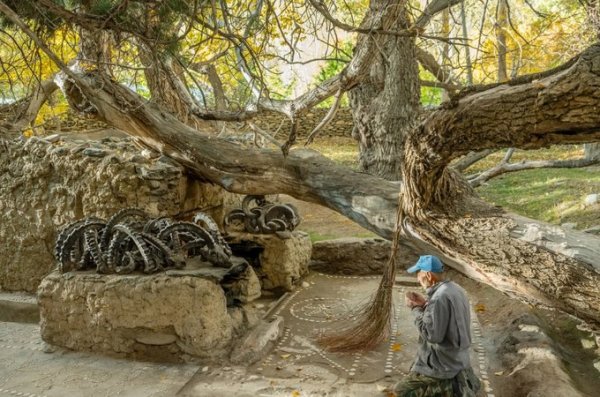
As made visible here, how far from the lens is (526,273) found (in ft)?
11.3

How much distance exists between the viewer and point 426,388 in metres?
3.56

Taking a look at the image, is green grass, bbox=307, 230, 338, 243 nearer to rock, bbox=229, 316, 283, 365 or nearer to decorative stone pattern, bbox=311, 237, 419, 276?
decorative stone pattern, bbox=311, 237, 419, 276

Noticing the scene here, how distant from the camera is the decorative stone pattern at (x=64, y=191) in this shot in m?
6.36

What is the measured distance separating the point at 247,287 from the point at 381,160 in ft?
13.1

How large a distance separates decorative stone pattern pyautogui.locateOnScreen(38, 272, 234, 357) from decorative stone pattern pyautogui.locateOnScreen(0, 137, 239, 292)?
61.1 inches

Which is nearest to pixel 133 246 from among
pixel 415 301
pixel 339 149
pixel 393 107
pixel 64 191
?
pixel 64 191

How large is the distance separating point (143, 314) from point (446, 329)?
274 centimetres

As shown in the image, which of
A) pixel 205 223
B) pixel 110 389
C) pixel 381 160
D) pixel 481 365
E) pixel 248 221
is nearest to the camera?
pixel 110 389

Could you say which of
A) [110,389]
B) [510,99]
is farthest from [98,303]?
[510,99]

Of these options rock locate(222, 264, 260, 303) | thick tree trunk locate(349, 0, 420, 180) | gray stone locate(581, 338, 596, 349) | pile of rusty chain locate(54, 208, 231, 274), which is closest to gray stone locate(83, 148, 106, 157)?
pile of rusty chain locate(54, 208, 231, 274)

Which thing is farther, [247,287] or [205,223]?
[205,223]

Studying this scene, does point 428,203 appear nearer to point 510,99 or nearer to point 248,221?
point 510,99

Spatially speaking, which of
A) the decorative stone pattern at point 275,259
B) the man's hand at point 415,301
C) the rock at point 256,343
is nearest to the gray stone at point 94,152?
the decorative stone pattern at point 275,259

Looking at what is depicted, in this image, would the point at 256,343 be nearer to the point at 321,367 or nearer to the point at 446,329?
the point at 321,367
